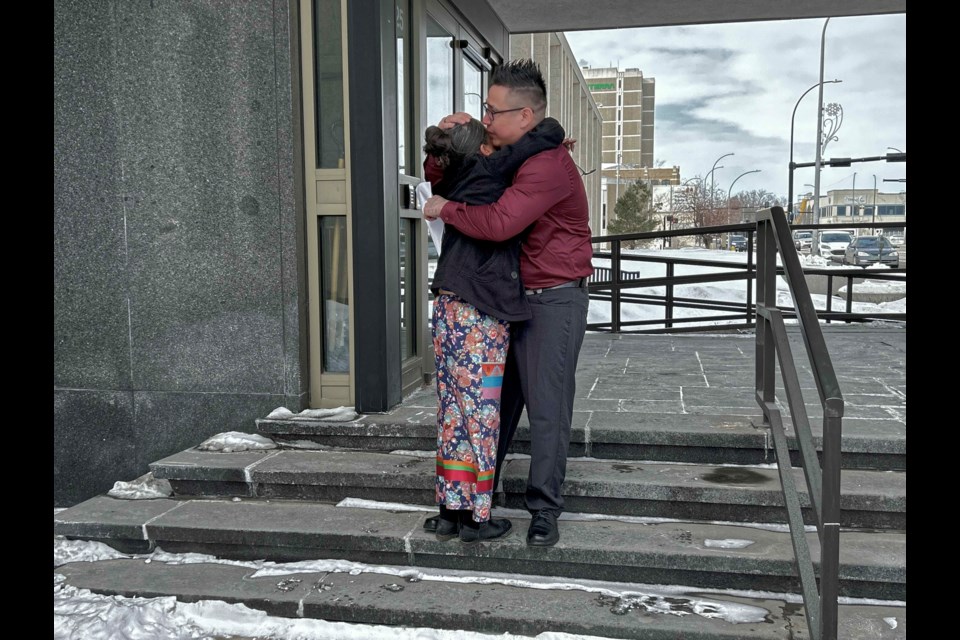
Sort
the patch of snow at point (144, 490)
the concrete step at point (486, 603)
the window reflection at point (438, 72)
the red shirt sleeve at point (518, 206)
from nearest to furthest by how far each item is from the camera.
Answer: the concrete step at point (486, 603)
the red shirt sleeve at point (518, 206)
the patch of snow at point (144, 490)
the window reflection at point (438, 72)

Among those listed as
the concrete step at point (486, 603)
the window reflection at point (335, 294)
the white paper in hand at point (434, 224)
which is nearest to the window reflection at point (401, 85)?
the window reflection at point (335, 294)

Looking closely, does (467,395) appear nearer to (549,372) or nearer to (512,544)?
(549,372)

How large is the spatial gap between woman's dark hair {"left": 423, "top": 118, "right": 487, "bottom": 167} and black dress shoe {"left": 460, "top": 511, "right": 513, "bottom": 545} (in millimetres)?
1420

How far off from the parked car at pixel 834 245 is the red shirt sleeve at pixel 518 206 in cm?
2553

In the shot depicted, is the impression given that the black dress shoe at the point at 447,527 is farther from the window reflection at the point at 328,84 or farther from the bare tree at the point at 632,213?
the bare tree at the point at 632,213

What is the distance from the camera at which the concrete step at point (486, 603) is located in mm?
2906

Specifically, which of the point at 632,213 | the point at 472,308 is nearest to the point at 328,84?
the point at 472,308

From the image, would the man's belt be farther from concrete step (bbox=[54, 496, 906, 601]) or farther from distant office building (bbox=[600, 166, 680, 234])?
distant office building (bbox=[600, 166, 680, 234])

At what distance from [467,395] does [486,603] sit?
0.77 metres

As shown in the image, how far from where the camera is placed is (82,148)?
4.78m

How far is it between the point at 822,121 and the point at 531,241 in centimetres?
3038

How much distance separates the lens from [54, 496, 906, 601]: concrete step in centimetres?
315

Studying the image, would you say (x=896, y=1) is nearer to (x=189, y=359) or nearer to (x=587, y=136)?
(x=189, y=359)
